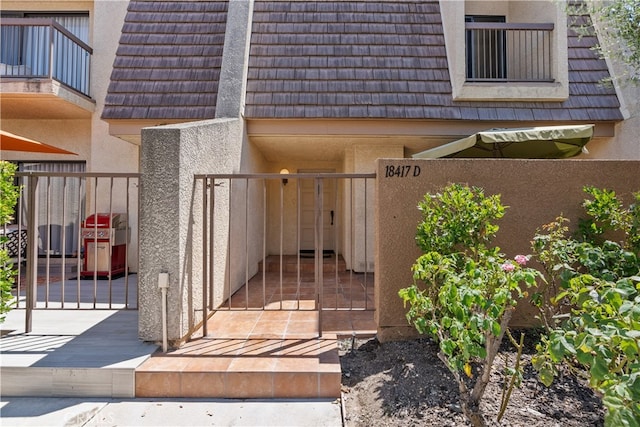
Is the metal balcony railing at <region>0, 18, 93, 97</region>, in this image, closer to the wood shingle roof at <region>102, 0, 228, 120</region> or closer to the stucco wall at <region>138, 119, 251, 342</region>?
the wood shingle roof at <region>102, 0, 228, 120</region>

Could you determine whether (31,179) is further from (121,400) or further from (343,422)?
(343,422)

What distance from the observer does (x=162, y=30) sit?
8.02m

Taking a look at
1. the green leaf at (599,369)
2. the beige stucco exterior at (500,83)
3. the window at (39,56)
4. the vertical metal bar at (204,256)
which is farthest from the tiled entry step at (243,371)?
the window at (39,56)

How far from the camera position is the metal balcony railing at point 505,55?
805 cm

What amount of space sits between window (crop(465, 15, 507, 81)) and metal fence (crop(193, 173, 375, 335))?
3647 mm

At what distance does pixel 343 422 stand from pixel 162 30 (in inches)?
335

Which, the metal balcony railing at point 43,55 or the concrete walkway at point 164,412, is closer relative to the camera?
the concrete walkway at point 164,412

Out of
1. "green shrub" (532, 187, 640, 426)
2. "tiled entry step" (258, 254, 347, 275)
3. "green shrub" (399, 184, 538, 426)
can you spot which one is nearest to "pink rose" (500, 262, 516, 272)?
"green shrub" (399, 184, 538, 426)

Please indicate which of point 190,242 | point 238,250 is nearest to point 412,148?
point 238,250

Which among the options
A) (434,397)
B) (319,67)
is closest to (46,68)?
(319,67)

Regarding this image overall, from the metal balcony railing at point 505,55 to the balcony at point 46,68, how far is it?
900cm

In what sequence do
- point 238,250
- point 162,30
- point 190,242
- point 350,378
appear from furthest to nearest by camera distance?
point 162,30 < point 238,250 < point 190,242 < point 350,378

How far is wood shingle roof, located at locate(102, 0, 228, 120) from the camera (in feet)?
23.8

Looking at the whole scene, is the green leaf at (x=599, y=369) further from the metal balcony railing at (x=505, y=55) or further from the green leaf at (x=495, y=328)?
the metal balcony railing at (x=505, y=55)
